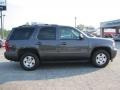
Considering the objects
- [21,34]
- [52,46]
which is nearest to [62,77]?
[52,46]

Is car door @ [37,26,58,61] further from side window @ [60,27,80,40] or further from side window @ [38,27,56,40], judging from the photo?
side window @ [60,27,80,40]

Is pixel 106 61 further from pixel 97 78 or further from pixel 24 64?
pixel 24 64

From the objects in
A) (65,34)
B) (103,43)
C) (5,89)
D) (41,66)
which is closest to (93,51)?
(103,43)

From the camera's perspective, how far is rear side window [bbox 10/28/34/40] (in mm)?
12234

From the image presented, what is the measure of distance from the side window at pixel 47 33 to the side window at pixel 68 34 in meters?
0.33

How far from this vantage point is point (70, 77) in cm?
1029

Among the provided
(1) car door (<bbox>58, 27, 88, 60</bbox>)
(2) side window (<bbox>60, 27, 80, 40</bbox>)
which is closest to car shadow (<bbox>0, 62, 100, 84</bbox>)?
(1) car door (<bbox>58, 27, 88, 60</bbox>)

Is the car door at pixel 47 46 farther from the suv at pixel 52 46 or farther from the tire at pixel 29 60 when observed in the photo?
the tire at pixel 29 60

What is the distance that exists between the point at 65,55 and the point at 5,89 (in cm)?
418

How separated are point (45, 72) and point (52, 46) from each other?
1.17 metres

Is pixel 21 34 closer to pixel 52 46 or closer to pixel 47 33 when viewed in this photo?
pixel 47 33

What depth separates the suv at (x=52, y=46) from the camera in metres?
12.0

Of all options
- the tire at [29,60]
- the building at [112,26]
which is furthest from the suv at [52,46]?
the building at [112,26]

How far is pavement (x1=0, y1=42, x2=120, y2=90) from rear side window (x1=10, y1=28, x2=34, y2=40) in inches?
53.1
